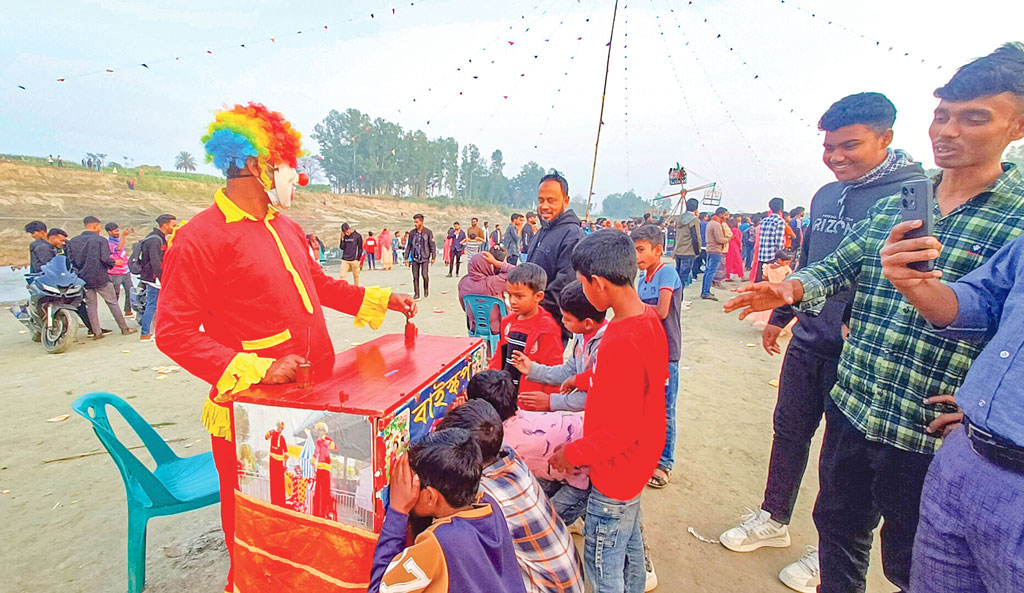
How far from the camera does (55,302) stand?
6527 mm

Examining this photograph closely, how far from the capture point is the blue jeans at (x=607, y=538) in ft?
6.26

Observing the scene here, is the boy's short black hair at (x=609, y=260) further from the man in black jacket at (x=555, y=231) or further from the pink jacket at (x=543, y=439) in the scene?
the man in black jacket at (x=555, y=231)

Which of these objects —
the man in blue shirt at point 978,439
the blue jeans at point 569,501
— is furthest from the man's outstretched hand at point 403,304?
the man in blue shirt at point 978,439

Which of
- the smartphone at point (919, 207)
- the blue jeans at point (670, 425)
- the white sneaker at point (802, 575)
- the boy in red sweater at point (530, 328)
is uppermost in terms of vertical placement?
the smartphone at point (919, 207)

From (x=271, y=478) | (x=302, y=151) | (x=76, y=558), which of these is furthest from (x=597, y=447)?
(x=76, y=558)

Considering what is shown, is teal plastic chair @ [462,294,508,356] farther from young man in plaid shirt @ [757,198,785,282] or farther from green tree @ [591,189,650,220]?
green tree @ [591,189,650,220]

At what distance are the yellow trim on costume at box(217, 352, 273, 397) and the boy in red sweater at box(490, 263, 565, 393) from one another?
1584 millimetres

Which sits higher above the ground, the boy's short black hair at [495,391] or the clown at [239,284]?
the clown at [239,284]

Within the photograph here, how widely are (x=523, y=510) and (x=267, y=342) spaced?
1.25m

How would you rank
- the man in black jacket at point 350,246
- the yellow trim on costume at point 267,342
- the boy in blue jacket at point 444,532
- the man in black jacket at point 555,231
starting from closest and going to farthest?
1. the boy in blue jacket at point 444,532
2. the yellow trim on costume at point 267,342
3. the man in black jacket at point 555,231
4. the man in black jacket at point 350,246

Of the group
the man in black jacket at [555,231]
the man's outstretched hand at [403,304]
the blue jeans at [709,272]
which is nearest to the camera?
the man's outstretched hand at [403,304]

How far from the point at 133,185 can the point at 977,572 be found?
137 feet

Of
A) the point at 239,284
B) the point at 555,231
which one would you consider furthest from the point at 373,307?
the point at 555,231

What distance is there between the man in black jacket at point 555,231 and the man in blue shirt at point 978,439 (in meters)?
2.17
